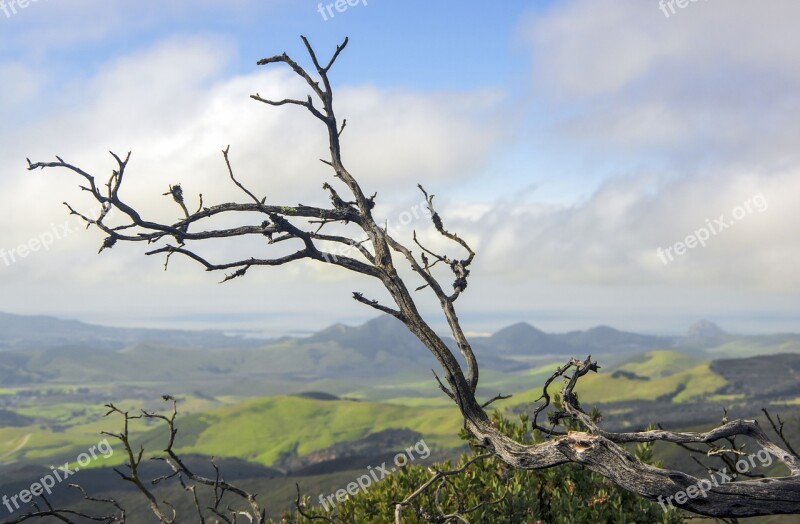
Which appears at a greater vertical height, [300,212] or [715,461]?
[300,212]

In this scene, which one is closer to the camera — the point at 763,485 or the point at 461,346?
the point at 763,485

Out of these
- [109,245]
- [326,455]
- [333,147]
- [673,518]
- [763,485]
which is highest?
[333,147]

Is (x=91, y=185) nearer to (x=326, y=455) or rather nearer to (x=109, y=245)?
(x=109, y=245)

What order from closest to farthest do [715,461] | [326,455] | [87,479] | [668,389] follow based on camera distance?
1. [715,461]
2. [87,479]
3. [326,455]
4. [668,389]

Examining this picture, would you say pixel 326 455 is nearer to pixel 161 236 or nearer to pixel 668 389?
pixel 668 389

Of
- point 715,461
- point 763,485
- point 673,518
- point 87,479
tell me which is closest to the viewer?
point 763,485

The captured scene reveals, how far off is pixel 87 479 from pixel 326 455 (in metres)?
50.5

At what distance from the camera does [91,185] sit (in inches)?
310

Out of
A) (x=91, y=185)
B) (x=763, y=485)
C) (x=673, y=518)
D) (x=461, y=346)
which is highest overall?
(x=91, y=185)

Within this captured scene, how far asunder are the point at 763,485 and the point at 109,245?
738 cm

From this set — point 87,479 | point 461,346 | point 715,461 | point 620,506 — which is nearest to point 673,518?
point 620,506

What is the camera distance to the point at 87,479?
133500mm

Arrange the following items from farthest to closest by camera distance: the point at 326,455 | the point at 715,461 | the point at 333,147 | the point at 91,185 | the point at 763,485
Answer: the point at 326,455 < the point at 715,461 < the point at 333,147 < the point at 91,185 < the point at 763,485

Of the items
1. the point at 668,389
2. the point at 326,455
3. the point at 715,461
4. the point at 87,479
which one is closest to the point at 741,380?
the point at 668,389
